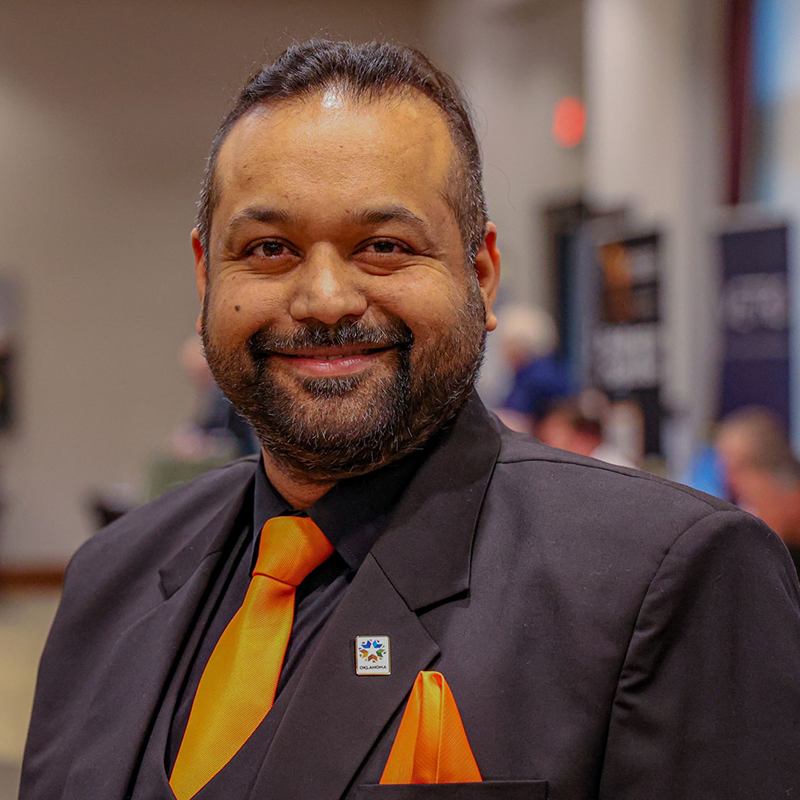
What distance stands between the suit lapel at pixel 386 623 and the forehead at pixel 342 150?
30 cm

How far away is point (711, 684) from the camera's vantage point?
1.02m

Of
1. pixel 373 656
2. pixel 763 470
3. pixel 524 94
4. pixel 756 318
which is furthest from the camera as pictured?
pixel 524 94

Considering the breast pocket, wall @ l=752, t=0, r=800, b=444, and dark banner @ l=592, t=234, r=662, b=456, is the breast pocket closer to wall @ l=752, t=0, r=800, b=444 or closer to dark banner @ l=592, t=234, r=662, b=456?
dark banner @ l=592, t=234, r=662, b=456

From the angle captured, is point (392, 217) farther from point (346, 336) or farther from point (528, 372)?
point (528, 372)

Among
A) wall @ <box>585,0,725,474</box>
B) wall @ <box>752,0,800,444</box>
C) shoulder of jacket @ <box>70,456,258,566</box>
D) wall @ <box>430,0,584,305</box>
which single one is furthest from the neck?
wall @ <box>430,0,584,305</box>

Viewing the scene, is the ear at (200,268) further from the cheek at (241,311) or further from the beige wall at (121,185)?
the beige wall at (121,185)

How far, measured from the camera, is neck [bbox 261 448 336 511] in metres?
1.32

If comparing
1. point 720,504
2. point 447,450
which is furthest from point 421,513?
point 720,504

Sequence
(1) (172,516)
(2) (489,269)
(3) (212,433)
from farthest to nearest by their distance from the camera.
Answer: (3) (212,433) → (1) (172,516) → (2) (489,269)

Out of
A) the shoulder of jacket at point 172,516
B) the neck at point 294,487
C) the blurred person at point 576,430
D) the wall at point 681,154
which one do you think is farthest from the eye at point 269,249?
the wall at point 681,154

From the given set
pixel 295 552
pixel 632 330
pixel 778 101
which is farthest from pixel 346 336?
pixel 778 101

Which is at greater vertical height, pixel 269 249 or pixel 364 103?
pixel 364 103

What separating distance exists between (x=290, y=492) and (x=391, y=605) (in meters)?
0.25

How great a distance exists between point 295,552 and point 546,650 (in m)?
0.33
